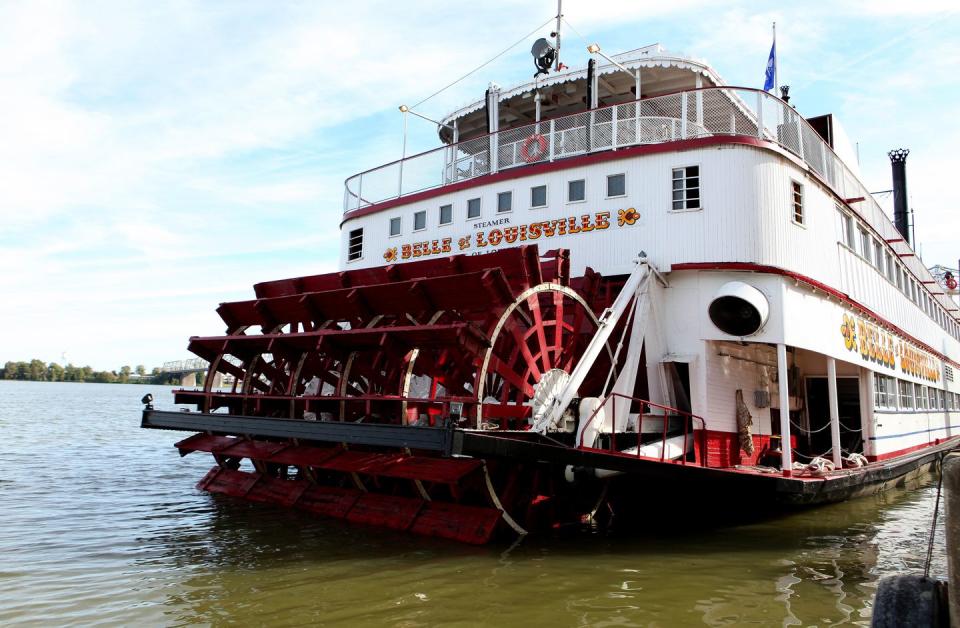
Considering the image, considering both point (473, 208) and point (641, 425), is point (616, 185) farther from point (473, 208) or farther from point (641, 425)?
point (641, 425)

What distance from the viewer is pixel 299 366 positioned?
9172 mm

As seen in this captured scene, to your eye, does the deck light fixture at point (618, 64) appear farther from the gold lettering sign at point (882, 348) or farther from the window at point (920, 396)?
the window at point (920, 396)

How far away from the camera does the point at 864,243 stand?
38.3 feet

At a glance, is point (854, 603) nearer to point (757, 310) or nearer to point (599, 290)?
point (757, 310)

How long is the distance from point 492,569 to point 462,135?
8.82m

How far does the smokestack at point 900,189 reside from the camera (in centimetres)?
2483

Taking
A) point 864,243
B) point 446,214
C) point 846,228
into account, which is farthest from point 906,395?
point 446,214

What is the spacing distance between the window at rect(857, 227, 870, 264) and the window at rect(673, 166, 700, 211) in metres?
4.06

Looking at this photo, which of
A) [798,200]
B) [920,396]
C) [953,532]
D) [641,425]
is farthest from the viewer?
[920,396]

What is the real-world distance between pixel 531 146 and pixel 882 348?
21.2ft

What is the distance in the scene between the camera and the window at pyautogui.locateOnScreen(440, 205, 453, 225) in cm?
1061

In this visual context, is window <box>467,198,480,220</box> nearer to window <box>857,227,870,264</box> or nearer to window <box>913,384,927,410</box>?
window <box>857,227,870,264</box>

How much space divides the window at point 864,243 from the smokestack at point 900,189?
15.0 meters

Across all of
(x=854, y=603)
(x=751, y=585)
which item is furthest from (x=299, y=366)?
(x=854, y=603)
